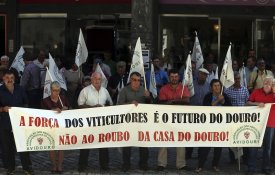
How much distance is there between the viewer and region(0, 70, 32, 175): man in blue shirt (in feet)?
34.1

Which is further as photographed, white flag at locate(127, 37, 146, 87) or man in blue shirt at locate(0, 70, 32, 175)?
white flag at locate(127, 37, 146, 87)

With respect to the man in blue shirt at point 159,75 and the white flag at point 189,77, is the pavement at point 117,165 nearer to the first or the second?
the white flag at point 189,77

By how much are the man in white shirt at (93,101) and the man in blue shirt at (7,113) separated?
98 cm

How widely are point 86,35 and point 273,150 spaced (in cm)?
850

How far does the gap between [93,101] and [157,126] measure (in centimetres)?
126

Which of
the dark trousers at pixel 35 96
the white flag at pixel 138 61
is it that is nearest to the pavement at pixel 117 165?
the dark trousers at pixel 35 96

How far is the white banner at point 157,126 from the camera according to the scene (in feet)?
34.7

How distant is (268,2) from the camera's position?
1806cm

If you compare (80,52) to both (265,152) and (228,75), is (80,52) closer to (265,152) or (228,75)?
(228,75)

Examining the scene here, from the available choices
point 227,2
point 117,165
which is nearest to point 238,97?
point 117,165

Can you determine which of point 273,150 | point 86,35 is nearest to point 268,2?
point 86,35

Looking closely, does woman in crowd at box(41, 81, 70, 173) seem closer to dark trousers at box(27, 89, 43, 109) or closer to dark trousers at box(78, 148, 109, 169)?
dark trousers at box(78, 148, 109, 169)

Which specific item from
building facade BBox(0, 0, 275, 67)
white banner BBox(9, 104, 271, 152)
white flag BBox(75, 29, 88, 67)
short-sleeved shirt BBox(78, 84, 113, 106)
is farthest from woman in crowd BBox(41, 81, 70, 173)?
building facade BBox(0, 0, 275, 67)

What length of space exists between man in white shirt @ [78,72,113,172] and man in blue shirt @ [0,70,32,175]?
3.20ft
